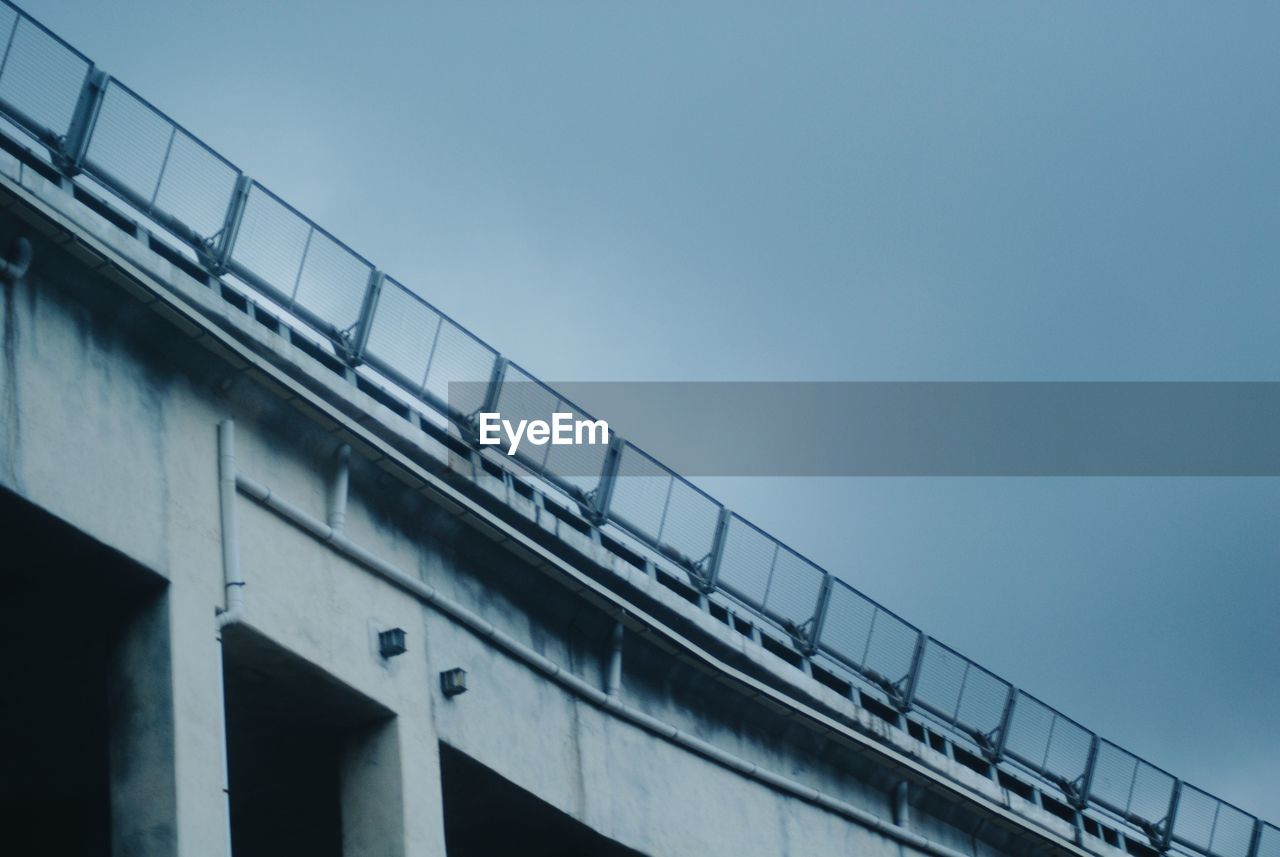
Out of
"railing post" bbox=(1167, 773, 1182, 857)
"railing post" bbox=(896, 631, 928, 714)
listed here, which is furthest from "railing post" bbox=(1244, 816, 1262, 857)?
"railing post" bbox=(896, 631, 928, 714)

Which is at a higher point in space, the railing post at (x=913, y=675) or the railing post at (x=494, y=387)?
the railing post at (x=494, y=387)

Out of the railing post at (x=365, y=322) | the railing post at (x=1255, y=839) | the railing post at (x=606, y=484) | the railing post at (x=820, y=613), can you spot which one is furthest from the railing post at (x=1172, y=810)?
the railing post at (x=365, y=322)

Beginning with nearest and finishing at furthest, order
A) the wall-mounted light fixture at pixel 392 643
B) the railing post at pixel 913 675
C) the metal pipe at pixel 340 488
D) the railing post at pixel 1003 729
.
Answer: the wall-mounted light fixture at pixel 392 643 → the metal pipe at pixel 340 488 → the railing post at pixel 913 675 → the railing post at pixel 1003 729

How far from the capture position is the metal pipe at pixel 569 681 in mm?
22672

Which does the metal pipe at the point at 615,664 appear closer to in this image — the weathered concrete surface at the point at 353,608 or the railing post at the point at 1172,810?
the weathered concrete surface at the point at 353,608

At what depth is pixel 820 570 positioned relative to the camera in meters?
32.2

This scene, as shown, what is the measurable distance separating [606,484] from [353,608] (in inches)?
247

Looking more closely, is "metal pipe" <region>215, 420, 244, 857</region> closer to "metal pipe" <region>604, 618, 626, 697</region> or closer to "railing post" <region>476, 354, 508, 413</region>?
"railing post" <region>476, 354, 508, 413</region>

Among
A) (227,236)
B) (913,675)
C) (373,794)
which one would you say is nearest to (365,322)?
(227,236)

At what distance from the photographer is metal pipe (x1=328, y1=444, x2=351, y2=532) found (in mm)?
23234

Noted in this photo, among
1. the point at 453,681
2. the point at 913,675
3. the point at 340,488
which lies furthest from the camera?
the point at 913,675

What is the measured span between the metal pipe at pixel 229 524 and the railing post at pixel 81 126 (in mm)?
3153

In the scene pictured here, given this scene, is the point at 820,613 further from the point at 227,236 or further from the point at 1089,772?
the point at 227,236

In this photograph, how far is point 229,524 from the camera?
Result: 2141cm
